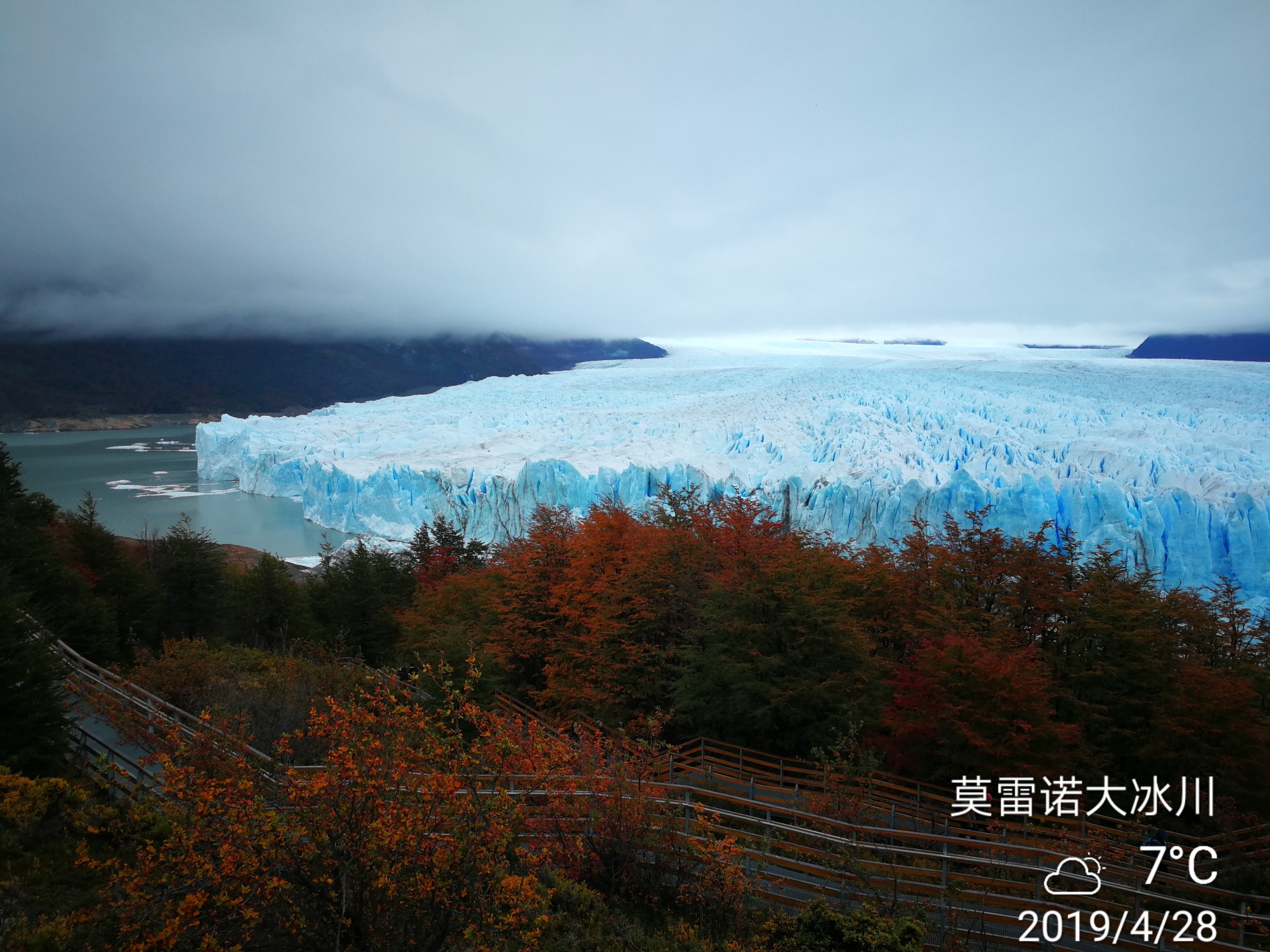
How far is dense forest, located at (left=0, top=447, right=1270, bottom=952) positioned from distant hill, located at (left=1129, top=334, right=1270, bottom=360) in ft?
113

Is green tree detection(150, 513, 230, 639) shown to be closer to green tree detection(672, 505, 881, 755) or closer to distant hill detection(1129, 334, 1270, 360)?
green tree detection(672, 505, 881, 755)

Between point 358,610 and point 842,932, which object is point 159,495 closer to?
point 358,610

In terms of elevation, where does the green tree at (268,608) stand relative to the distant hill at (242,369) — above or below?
below

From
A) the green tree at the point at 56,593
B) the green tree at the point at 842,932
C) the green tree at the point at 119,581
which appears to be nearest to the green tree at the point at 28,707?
the green tree at the point at 56,593

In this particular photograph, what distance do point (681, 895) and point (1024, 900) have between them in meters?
2.53

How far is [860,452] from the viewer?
83.7 feet

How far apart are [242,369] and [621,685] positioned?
141 meters

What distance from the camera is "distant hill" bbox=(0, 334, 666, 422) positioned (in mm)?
99750

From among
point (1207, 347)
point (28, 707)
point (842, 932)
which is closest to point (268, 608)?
point (28, 707)

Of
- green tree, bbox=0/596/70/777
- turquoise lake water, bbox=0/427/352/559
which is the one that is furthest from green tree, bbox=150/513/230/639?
green tree, bbox=0/596/70/777

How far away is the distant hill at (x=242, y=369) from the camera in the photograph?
99.8 meters

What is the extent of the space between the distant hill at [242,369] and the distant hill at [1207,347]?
5793cm

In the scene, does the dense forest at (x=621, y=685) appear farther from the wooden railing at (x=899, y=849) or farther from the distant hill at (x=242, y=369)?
the distant hill at (x=242, y=369)

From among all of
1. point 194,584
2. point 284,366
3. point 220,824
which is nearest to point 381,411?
point 194,584
